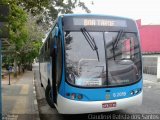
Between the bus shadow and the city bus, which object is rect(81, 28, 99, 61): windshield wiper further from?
the bus shadow

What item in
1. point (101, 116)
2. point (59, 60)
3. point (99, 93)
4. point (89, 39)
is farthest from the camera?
point (101, 116)

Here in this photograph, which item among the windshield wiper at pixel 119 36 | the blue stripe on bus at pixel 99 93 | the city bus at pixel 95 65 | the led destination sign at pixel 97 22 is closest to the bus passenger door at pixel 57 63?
the city bus at pixel 95 65

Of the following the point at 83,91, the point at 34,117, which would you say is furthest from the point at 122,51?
the point at 34,117

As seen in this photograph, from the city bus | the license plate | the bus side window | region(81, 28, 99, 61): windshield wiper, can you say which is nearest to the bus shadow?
the city bus

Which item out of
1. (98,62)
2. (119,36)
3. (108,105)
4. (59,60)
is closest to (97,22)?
(119,36)

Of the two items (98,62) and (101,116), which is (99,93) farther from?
(101,116)

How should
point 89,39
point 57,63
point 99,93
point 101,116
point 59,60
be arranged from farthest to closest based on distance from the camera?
1. point 101,116
2. point 57,63
3. point 59,60
4. point 89,39
5. point 99,93

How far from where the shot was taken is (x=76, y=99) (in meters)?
8.44

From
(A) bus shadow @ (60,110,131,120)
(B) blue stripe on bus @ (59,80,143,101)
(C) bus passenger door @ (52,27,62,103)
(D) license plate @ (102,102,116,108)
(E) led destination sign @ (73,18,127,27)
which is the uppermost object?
(E) led destination sign @ (73,18,127,27)

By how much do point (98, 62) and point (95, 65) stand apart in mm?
115

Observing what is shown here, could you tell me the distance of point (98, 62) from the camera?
28.3 ft

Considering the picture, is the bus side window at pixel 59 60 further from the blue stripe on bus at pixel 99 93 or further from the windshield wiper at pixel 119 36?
the windshield wiper at pixel 119 36

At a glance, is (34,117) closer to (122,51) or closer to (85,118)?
(85,118)

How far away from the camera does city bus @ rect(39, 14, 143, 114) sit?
8.47 m
